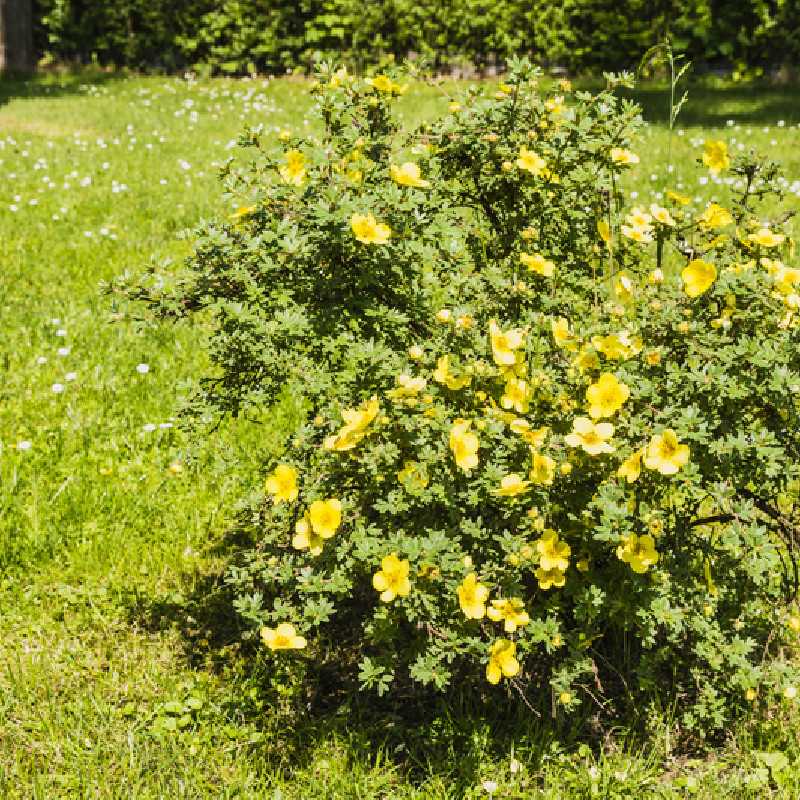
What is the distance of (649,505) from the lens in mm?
2018

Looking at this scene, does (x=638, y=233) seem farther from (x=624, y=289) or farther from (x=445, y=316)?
(x=445, y=316)

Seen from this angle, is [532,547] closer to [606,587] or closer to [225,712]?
[606,587]

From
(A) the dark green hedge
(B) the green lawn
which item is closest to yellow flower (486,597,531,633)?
(B) the green lawn

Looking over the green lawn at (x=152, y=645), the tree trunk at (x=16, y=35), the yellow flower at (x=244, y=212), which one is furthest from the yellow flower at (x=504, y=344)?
the tree trunk at (x=16, y=35)

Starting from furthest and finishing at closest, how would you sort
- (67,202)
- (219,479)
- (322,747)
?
(67,202), (219,479), (322,747)

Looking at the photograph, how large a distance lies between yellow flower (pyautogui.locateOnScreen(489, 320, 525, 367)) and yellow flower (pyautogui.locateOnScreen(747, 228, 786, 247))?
77 centimetres

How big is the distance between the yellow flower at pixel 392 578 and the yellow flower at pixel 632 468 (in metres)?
0.51

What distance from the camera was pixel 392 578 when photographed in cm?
194

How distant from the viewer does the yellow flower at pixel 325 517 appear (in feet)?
6.61

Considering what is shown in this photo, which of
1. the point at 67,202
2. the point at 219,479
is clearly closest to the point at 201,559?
the point at 219,479

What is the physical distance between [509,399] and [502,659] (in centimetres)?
58

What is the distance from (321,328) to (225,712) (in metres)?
1.05

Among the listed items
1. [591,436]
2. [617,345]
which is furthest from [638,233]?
[591,436]

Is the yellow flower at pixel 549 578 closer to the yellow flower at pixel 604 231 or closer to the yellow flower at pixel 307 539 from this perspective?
the yellow flower at pixel 307 539
